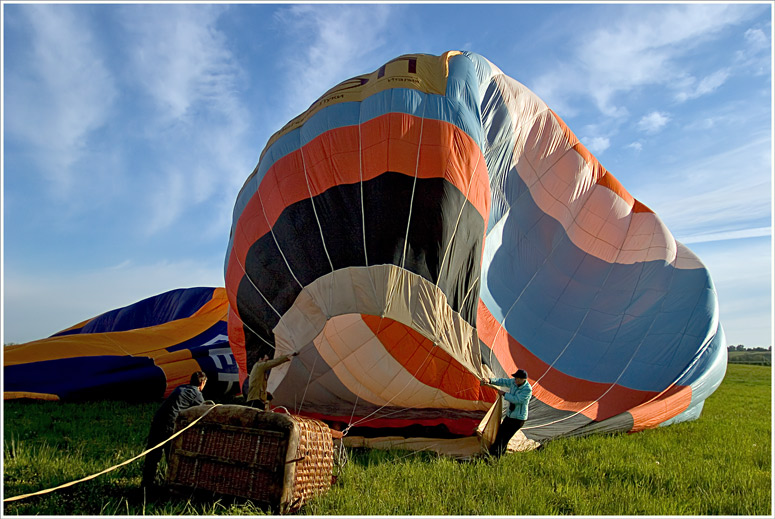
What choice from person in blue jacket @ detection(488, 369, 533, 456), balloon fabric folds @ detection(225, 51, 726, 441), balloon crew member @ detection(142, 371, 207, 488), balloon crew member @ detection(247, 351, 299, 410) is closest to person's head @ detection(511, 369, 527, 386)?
person in blue jacket @ detection(488, 369, 533, 456)

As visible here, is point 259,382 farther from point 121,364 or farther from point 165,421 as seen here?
point 121,364

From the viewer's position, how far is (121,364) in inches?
279

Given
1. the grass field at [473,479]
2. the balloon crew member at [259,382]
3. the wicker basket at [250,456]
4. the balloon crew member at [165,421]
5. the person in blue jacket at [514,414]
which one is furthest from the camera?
the balloon crew member at [259,382]

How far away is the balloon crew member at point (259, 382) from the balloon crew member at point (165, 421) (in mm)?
861

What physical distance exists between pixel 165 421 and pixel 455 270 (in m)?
2.46

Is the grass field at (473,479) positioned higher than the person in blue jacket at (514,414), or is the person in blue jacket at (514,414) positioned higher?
the person in blue jacket at (514,414)

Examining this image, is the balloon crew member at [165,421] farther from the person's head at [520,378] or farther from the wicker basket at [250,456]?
the person's head at [520,378]

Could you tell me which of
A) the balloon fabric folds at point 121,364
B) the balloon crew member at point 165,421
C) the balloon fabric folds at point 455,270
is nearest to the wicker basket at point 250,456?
the balloon crew member at point 165,421

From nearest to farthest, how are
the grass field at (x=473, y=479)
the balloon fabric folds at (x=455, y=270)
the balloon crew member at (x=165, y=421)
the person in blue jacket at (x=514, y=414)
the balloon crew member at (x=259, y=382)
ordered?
the grass field at (x=473, y=479)
the balloon crew member at (x=165, y=421)
the person in blue jacket at (x=514, y=414)
the balloon crew member at (x=259, y=382)
the balloon fabric folds at (x=455, y=270)

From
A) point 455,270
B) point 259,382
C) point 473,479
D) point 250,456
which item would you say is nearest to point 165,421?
point 250,456

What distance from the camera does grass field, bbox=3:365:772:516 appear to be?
2893 millimetres

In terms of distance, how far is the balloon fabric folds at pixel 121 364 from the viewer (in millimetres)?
6668

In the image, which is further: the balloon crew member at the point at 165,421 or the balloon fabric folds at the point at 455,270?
the balloon fabric folds at the point at 455,270

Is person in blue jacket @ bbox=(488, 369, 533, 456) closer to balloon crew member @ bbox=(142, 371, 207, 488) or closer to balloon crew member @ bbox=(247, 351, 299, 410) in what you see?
balloon crew member @ bbox=(247, 351, 299, 410)
